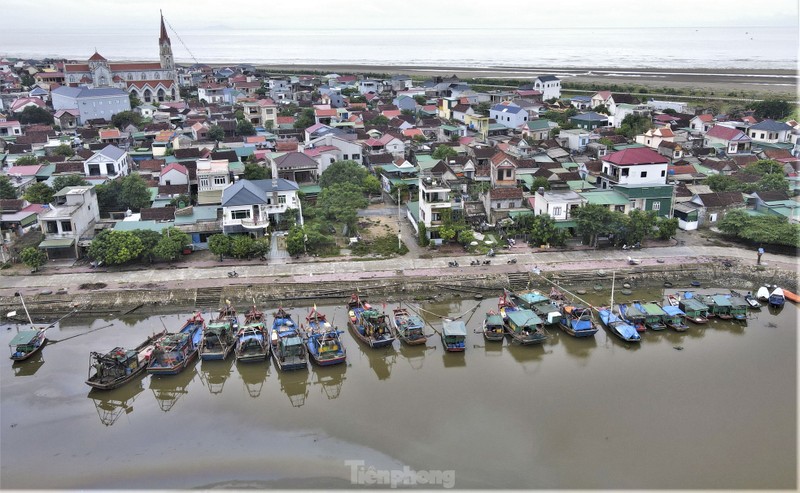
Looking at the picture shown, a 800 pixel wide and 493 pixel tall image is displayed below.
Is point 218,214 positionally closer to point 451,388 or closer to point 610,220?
point 451,388

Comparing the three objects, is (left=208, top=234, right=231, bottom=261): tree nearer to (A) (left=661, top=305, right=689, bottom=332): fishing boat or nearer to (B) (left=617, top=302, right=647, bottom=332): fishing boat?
(B) (left=617, top=302, right=647, bottom=332): fishing boat

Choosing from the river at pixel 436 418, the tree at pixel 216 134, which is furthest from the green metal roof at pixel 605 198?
the tree at pixel 216 134

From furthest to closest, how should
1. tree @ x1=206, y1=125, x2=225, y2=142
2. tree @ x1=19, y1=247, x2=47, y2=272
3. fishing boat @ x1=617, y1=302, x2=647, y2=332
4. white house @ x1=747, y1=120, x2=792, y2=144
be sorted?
tree @ x1=206, y1=125, x2=225, y2=142 → white house @ x1=747, y1=120, x2=792, y2=144 → tree @ x1=19, y1=247, x2=47, y2=272 → fishing boat @ x1=617, y1=302, x2=647, y2=332

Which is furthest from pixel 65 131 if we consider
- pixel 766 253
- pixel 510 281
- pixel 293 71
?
pixel 293 71

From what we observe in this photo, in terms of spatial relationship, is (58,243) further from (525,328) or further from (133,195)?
(525,328)

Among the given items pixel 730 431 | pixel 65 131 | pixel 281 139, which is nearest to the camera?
pixel 730 431

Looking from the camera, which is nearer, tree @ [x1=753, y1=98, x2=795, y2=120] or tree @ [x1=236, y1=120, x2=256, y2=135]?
tree @ [x1=236, y1=120, x2=256, y2=135]

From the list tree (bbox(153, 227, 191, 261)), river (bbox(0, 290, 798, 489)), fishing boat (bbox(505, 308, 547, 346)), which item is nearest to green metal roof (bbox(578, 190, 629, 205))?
river (bbox(0, 290, 798, 489))
